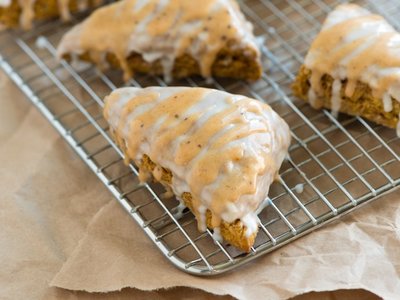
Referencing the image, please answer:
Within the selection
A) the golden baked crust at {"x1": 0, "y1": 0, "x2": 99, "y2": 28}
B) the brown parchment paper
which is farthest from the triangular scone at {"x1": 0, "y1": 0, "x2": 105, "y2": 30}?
the brown parchment paper

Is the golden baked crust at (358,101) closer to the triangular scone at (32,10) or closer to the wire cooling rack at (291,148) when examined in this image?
the wire cooling rack at (291,148)

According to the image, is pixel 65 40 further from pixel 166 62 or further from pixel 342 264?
pixel 342 264

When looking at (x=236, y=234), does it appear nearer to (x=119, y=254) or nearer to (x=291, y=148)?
(x=119, y=254)

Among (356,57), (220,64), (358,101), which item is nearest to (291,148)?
(358,101)

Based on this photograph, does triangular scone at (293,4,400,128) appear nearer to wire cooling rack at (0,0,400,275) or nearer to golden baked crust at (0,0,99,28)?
wire cooling rack at (0,0,400,275)

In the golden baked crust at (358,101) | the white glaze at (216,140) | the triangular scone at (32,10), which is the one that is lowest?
the golden baked crust at (358,101)

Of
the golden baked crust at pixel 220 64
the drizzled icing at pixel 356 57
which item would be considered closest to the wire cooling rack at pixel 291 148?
the golden baked crust at pixel 220 64
